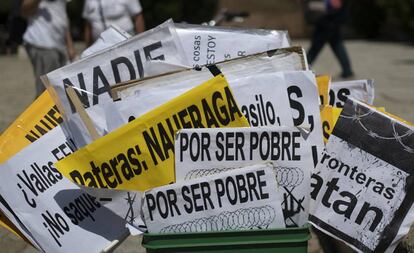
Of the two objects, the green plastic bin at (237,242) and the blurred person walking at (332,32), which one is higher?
the green plastic bin at (237,242)

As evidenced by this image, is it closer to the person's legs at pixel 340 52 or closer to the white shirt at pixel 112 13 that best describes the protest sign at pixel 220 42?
the white shirt at pixel 112 13

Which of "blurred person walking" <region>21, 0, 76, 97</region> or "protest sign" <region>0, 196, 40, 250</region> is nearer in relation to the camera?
"protest sign" <region>0, 196, 40, 250</region>

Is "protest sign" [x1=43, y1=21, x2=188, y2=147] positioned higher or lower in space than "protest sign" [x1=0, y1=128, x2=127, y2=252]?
higher

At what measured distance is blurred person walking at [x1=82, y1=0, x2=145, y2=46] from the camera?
682 cm

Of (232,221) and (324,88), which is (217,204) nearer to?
(232,221)

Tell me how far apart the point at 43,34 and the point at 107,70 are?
11.6ft

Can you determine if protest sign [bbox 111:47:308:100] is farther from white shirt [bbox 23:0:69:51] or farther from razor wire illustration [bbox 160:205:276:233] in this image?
white shirt [bbox 23:0:69:51]

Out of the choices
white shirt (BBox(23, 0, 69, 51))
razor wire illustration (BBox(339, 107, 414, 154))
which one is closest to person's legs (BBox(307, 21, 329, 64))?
white shirt (BBox(23, 0, 69, 51))

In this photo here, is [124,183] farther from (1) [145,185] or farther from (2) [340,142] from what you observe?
(2) [340,142]

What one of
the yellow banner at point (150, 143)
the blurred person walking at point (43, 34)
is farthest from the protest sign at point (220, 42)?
the blurred person walking at point (43, 34)

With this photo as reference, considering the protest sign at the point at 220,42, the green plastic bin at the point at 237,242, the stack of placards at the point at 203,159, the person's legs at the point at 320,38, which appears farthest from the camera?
the person's legs at the point at 320,38

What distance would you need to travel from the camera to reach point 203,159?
8.63 feet

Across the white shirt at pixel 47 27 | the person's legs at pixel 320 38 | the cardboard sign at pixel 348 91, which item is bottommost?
the person's legs at pixel 320 38

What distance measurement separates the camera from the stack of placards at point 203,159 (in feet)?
8.45
